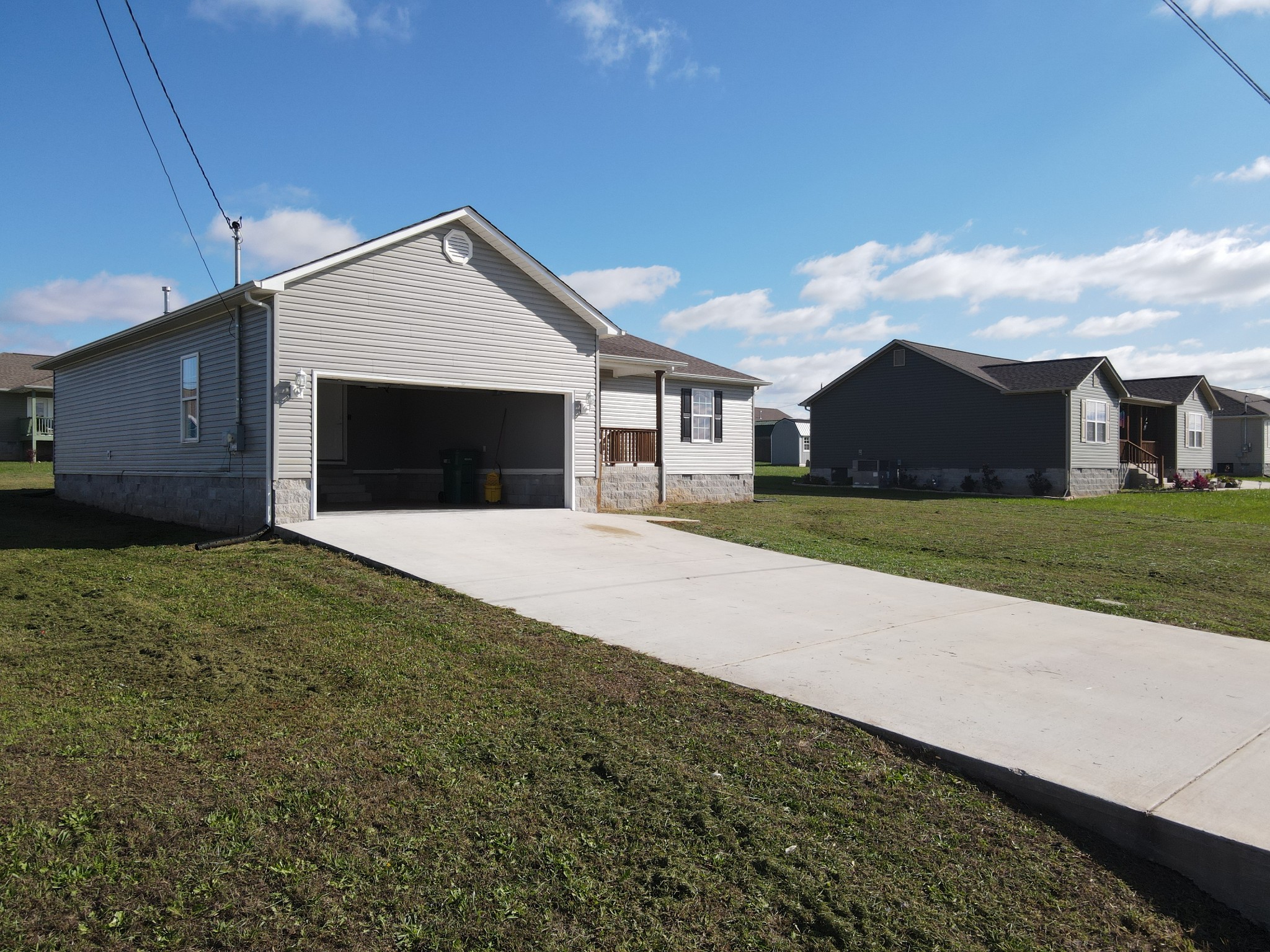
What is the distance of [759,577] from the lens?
30.8 feet

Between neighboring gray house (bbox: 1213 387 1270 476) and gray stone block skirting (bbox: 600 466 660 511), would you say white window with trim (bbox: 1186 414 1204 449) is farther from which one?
gray stone block skirting (bbox: 600 466 660 511)

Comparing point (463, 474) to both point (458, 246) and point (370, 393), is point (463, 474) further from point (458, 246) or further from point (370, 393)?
point (458, 246)

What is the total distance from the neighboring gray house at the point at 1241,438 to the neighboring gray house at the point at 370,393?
40.7 meters

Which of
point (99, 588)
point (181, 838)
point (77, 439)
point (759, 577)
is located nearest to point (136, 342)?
point (77, 439)

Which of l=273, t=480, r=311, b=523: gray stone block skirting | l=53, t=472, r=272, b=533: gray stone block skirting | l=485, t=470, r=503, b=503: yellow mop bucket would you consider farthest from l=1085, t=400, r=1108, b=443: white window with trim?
l=53, t=472, r=272, b=533: gray stone block skirting

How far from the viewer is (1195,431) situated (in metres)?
36.5

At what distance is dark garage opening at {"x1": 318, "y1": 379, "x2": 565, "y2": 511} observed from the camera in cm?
1595

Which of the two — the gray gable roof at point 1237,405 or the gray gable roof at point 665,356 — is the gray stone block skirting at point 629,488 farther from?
the gray gable roof at point 1237,405

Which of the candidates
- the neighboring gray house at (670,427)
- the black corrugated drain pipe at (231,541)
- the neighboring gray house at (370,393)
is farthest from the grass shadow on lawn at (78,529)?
the neighboring gray house at (670,427)

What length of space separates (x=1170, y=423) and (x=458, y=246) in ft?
108

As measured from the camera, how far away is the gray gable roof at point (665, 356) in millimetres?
19750

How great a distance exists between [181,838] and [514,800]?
132cm

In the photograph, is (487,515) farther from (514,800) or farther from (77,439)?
(77,439)

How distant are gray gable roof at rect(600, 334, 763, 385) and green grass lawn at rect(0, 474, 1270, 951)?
559 inches
